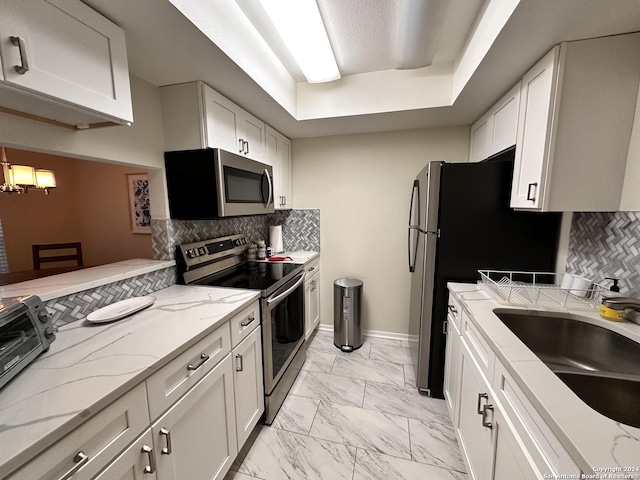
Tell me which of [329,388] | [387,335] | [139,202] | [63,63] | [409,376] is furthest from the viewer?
[139,202]

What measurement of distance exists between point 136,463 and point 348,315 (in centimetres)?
196

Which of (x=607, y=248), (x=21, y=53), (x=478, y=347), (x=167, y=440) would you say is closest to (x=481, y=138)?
(x=607, y=248)

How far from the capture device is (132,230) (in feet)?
10.9

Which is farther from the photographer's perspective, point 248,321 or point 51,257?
point 51,257

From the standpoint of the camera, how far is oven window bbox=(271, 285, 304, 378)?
1780mm

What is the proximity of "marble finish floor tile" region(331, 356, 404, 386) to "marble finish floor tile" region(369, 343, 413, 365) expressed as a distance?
7 cm

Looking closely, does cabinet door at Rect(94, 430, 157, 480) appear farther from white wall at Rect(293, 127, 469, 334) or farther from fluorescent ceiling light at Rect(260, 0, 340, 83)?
white wall at Rect(293, 127, 469, 334)

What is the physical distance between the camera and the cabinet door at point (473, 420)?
41.4 inches

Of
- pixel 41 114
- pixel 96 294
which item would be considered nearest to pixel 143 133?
pixel 41 114

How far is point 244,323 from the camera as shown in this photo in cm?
144

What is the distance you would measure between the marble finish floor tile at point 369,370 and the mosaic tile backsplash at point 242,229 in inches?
47.7

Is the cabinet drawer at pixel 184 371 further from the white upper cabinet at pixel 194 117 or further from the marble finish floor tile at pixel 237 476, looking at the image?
the white upper cabinet at pixel 194 117

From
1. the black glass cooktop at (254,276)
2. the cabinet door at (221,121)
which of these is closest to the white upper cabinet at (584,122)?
the black glass cooktop at (254,276)

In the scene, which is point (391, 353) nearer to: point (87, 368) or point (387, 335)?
point (387, 335)
